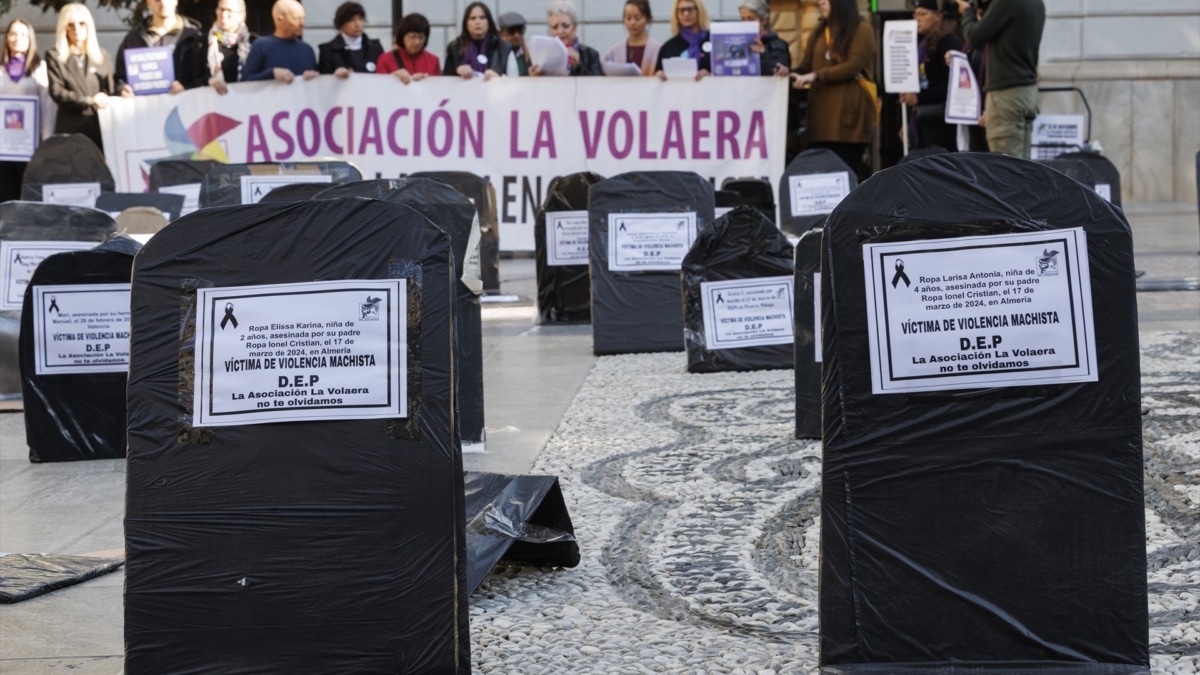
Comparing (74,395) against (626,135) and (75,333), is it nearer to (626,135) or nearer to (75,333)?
(75,333)

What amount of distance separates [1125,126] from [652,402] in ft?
45.0

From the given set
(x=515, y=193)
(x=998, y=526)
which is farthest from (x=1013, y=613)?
(x=515, y=193)

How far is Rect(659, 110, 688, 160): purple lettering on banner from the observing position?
46.6 ft

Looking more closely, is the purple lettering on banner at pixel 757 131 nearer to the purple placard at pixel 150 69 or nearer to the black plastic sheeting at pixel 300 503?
the purple placard at pixel 150 69

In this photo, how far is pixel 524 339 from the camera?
393 inches

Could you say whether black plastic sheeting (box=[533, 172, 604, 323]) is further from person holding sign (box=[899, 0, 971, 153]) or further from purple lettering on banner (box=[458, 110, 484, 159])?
person holding sign (box=[899, 0, 971, 153])

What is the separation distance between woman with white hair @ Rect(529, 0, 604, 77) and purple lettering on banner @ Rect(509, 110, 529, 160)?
400mm

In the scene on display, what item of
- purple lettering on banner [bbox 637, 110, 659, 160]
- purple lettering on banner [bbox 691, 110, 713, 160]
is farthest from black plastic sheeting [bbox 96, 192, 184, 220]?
purple lettering on banner [bbox 691, 110, 713, 160]

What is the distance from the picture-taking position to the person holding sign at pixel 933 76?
46.4 ft

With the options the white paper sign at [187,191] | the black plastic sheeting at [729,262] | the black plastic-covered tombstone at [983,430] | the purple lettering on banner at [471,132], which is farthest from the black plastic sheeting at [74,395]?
the purple lettering on banner at [471,132]

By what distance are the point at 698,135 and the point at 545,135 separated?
136 cm

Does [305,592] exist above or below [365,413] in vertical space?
below

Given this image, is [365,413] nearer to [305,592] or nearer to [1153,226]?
[305,592]

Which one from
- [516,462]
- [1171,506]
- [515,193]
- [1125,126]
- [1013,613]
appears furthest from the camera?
[1125,126]
